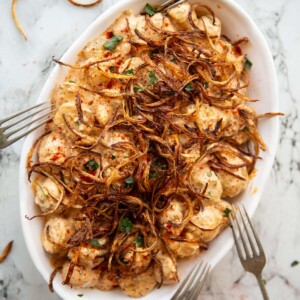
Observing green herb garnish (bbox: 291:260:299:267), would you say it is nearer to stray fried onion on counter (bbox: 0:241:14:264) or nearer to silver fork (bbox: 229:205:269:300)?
silver fork (bbox: 229:205:269:300)

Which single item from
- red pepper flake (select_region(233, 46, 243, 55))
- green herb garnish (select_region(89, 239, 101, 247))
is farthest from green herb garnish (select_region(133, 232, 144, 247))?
red pepper flake (select_region(233, 46, 243, 55))

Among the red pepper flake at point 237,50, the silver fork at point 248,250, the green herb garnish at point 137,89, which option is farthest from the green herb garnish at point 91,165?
→ the red pepper flake at point 237,50

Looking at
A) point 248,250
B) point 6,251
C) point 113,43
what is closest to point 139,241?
point 248,250

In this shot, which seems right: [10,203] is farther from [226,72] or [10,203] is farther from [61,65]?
[226,72]

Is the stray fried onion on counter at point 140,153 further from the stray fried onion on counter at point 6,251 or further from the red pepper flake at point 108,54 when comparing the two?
the stray fried onion on counter at point 6,251

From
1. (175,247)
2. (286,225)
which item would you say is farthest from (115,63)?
(286,225)
